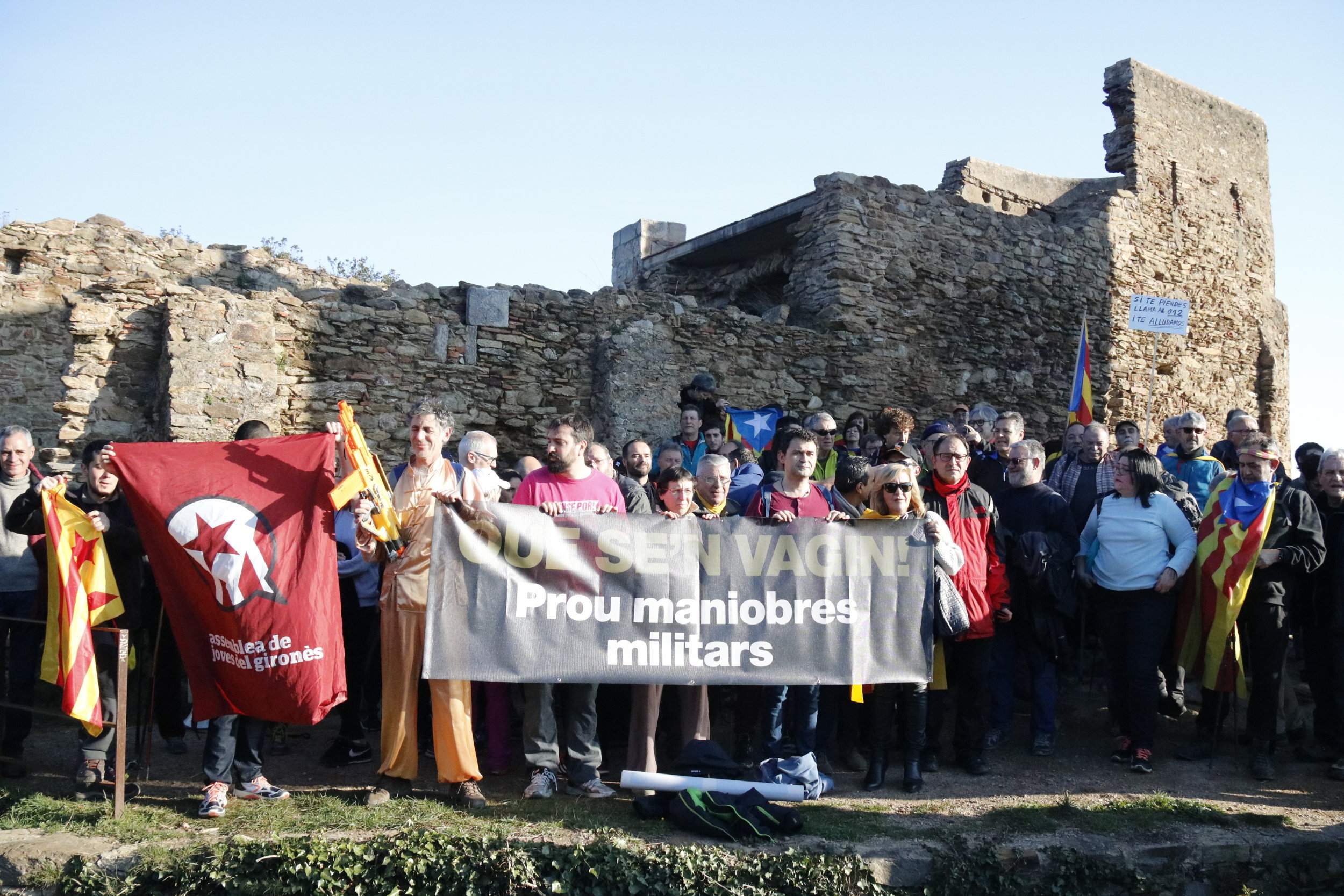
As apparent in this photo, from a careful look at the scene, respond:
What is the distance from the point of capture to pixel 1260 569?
6027mm

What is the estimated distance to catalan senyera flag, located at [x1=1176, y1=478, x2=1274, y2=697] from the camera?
6.03 metres

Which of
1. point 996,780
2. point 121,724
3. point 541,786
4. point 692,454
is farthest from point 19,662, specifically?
point 996,780

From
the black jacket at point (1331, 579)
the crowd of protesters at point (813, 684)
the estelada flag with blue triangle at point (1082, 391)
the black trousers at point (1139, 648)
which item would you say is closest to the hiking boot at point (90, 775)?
the crowd of protesters at point (813, 684)

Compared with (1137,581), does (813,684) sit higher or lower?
lower

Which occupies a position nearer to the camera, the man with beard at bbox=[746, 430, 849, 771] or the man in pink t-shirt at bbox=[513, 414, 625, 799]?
the man in pink t-shirt at bbox=[513, 414, 625, 799]

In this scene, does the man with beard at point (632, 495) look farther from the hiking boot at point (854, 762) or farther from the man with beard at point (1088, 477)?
the man with beard at point (1088, 477)

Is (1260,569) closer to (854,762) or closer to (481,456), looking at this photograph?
(854,762)

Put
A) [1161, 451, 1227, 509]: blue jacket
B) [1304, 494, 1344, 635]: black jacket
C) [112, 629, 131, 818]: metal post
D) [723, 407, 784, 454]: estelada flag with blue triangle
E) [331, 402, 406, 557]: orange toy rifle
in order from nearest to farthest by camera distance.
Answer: [112, 629, 131, 818]: metal post
[331, 402, 406, 557]: orange toy rifle
[1304, 494, 1344, 635]: black jacket
[1161, 451, 1227, 509]: blue jacket
[723, 407, 784, 454]: estelada flag with blue triangle

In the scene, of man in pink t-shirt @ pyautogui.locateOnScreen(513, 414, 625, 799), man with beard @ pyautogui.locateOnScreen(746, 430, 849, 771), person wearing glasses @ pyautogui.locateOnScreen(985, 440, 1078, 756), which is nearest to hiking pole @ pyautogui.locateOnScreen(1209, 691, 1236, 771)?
person wearing glasses @ pyautogui.locateOnScreen(985, 440, 1078, 756)

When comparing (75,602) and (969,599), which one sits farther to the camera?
(969,599)

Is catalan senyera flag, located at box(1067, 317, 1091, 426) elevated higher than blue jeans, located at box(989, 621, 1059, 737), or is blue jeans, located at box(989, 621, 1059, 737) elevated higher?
catalan senyera flag, located at box(1067, 317, 1091, 426)

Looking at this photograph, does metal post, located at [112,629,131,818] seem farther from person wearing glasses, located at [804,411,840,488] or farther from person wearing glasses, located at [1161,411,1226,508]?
person wearing glasses, located at [1161,411,1226,508]

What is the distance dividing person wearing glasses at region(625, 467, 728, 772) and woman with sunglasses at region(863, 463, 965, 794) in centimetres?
86

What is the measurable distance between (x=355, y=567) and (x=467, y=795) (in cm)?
158
